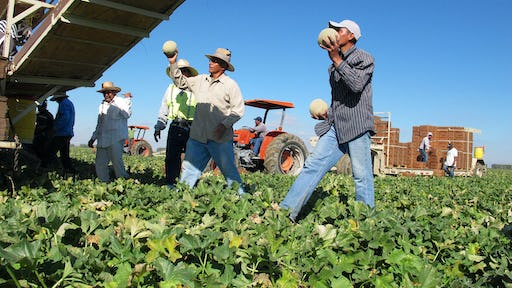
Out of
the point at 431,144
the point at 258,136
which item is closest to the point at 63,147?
the point at 258,136

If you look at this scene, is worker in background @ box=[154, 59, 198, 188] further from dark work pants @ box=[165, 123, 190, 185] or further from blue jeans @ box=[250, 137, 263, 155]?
blue jeans @ box=[250, 137, 263, 155]

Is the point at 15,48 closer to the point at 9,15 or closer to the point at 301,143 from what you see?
the point at 9,15

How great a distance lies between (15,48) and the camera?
6.00m

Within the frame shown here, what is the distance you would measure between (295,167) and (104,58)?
22.2 ft

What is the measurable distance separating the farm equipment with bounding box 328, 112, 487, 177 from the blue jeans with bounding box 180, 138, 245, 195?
11.2 meters

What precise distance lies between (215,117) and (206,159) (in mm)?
557

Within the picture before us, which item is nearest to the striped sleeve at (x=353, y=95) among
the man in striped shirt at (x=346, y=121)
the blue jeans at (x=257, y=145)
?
the man in striped shirt at (x=346, y=121)

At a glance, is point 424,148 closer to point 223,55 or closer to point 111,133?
point 111,133

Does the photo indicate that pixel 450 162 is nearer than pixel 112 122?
No

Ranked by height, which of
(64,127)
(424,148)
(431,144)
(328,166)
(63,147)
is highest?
(431,144)

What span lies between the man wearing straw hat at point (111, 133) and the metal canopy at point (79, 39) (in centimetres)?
70

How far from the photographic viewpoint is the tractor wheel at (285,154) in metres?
Result: 10.8

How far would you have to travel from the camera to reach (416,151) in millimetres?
17875

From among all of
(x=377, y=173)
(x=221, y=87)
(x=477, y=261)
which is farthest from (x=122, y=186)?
(x=377, y=173)
